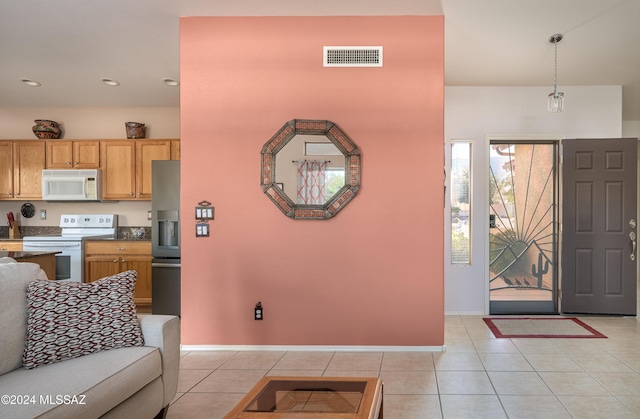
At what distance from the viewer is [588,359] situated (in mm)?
3600

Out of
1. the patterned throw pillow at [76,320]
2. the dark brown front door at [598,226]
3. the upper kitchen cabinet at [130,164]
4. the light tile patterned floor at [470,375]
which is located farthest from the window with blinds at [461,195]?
the patterned throw pillow at [76,320]

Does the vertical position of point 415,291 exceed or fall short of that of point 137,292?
it exceeds it

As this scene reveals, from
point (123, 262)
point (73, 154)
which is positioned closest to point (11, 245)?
point (73, 154)

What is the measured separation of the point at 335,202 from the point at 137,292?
10.4ft

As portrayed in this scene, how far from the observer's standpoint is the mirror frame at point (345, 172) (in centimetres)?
373

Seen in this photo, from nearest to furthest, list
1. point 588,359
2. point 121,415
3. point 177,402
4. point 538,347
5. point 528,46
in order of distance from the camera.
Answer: point 121,415, point 177,402, point 588,359, point 538,347, point 528,46

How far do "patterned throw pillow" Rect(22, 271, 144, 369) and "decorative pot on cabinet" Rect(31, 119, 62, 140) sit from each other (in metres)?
4.68

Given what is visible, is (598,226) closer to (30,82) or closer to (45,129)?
(30,82)

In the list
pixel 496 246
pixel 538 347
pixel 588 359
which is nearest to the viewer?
pixel 588 359

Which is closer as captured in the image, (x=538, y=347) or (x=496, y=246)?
(x=538, y=347)

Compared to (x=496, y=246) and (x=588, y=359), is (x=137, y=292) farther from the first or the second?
(x=588, y=359)

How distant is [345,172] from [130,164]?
3.50 metres

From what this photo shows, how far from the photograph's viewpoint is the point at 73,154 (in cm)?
605

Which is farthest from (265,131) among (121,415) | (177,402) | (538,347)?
(538,347)
